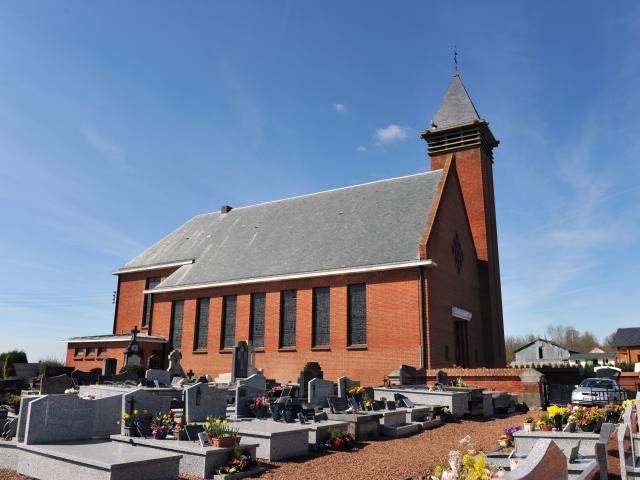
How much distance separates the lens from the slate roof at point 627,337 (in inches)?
2442

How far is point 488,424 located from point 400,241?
445 inches

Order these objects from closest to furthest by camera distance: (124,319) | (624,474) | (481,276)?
1. (624,474)
2. (481,276)
3. (124,319)

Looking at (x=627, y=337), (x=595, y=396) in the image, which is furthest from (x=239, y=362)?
(x=627, y=337)

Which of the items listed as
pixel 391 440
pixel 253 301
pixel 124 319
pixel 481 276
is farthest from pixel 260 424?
pixel 124 319

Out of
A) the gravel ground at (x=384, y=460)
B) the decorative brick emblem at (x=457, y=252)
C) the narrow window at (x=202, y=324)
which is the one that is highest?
the decorative brick emblem at (x=457, y=252)

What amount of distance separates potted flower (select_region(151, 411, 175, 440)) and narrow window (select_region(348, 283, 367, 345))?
1518cm

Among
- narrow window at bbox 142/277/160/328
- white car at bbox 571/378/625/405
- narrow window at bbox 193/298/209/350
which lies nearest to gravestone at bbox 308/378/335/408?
white car at bbox 571/378/625/405

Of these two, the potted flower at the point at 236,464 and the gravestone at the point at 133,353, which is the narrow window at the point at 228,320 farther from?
the potted flower at the point at 236,464

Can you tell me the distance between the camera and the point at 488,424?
16156 mm

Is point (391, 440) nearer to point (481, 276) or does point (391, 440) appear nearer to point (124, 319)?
point (481, 276)

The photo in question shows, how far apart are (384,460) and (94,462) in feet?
19.1

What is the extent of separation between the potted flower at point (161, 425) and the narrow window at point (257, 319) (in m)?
17.5

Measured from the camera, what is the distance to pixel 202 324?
3081 cm

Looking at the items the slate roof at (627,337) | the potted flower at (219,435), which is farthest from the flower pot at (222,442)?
the slate roof at (627,337)
